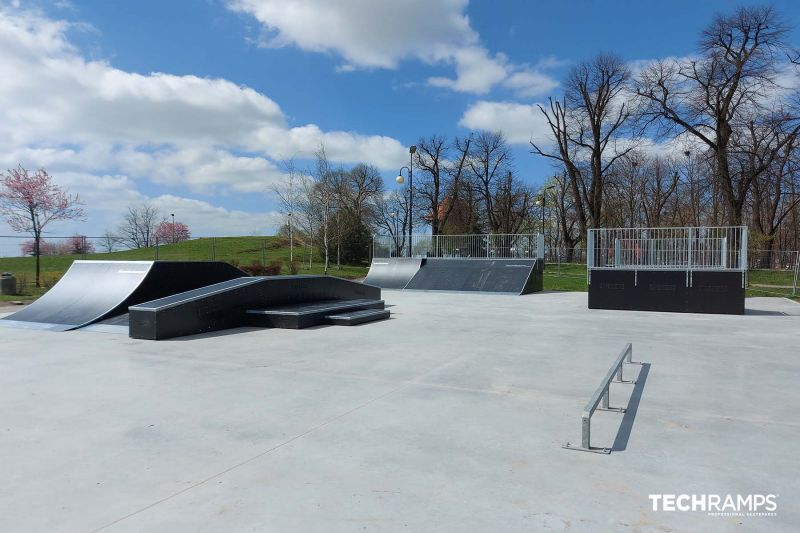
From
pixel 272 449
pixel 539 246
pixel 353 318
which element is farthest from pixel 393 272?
pixel 272 449

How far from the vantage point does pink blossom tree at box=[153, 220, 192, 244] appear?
76625 millimetres

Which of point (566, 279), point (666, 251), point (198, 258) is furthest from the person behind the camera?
point (198, 258)

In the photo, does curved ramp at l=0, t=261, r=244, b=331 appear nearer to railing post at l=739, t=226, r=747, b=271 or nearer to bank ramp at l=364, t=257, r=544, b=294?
bank ramp at l=364, t=257, r=544, b=294

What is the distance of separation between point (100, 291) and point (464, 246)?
789 inches

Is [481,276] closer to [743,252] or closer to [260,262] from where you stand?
[743,252]

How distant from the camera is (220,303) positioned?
10711 millimetres

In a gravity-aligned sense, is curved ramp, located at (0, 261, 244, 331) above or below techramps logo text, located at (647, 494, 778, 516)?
above

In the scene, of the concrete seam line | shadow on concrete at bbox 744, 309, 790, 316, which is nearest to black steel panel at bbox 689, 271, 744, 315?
shadow on concrete at bbox 744, 309, 790, 316

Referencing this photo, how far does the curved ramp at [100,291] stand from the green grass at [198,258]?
7.61m

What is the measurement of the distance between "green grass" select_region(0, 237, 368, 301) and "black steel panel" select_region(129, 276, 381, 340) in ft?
39.1

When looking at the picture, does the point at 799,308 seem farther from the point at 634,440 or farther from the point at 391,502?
the point at 391,502

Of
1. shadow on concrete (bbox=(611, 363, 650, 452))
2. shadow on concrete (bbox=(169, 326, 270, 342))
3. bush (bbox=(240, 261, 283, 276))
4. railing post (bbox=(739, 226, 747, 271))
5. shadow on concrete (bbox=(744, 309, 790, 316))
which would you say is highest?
railing post (bbox=(739, 226, 747, 271))

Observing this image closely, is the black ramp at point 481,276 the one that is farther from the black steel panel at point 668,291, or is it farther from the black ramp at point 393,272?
the black steel panel at point 668,291

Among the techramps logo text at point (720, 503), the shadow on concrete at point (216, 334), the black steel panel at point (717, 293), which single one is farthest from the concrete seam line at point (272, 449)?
the black steel panel at point (717, 293)
